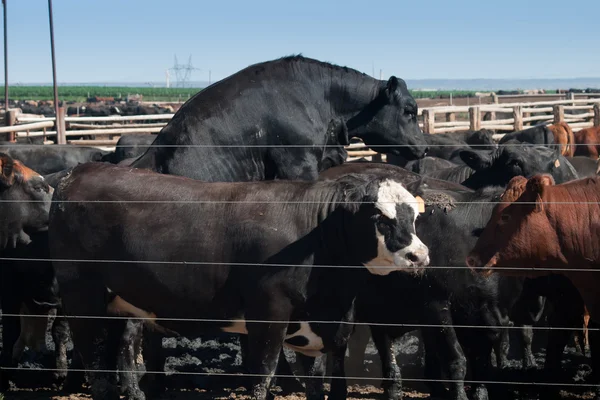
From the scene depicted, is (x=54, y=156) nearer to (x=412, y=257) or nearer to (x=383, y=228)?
(x=383, y=228)

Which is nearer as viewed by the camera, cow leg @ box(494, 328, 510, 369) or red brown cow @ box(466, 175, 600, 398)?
red brown cow @ box(466, 175, 600, 398)

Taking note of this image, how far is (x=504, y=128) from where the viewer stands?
19.1 m

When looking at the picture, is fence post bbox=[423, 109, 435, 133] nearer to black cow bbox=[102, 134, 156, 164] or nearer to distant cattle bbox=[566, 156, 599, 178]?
black cow bbox=[102, 134, 156, 164]

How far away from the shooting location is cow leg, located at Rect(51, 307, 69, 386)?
7312mm

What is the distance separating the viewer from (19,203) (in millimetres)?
7211

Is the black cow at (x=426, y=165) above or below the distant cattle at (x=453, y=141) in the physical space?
below

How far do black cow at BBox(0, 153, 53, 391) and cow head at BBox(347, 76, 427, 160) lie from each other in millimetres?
2628

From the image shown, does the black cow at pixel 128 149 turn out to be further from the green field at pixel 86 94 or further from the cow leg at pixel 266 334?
the green field at pixel 86 94

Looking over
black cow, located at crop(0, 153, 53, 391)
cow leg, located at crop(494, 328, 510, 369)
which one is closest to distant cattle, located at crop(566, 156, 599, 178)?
cow leg, located at crop(494, 328, 510, 369)

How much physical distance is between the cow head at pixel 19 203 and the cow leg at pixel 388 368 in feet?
9.45

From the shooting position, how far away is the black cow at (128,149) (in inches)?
492

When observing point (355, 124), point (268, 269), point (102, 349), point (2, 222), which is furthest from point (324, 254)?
point (2, 222)

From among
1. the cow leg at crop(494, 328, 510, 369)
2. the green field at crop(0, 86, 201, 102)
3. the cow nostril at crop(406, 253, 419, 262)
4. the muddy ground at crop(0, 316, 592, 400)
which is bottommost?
the muddy ground at crop(0, 316, 592, 400)

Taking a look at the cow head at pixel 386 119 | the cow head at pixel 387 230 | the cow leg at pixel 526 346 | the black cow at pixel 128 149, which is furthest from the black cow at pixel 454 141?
the cow head at pixel 387 230
